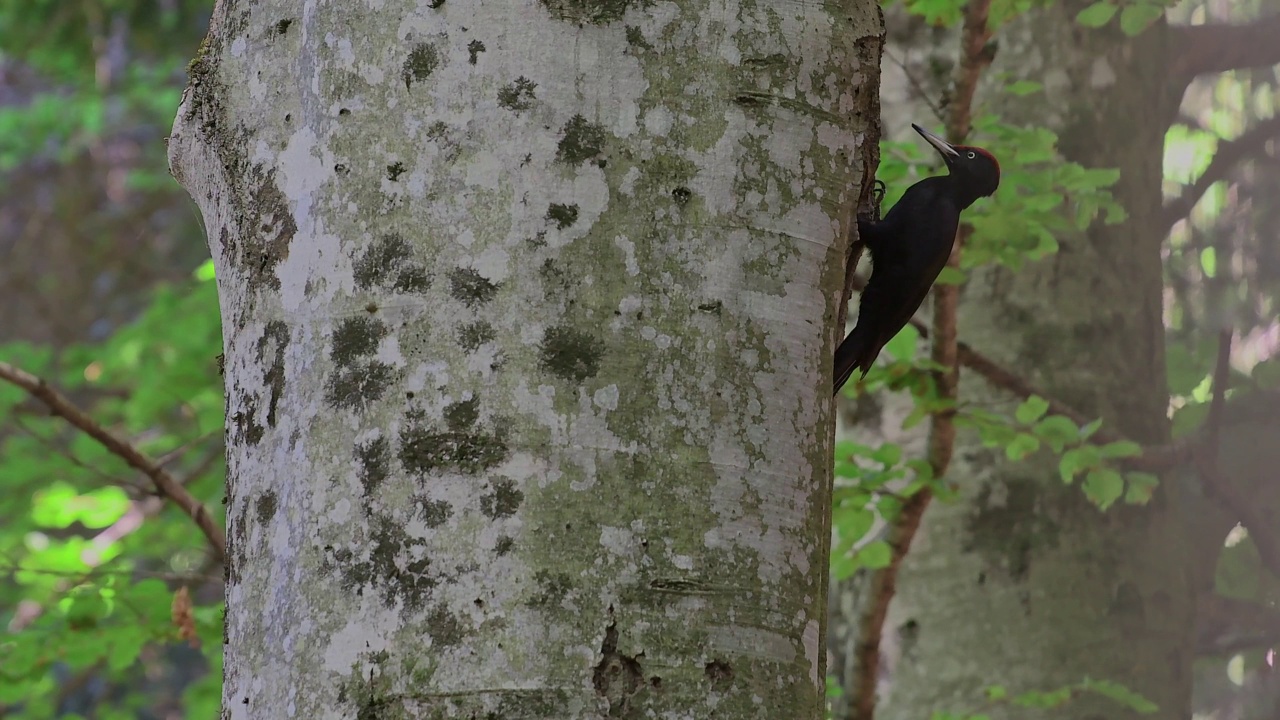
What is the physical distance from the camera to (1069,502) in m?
3.71

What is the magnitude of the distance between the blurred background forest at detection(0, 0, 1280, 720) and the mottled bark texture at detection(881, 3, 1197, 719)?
0.09 metres

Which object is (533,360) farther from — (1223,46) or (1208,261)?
(1208,261)

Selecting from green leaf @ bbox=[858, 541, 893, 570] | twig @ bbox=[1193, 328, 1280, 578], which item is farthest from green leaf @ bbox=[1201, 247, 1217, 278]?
green leaf @ bbox=[858, 541, 893, 570]

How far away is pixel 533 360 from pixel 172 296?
157 inches

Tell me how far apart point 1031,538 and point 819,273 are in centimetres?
254

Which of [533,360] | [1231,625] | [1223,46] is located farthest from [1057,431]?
[1231,625]

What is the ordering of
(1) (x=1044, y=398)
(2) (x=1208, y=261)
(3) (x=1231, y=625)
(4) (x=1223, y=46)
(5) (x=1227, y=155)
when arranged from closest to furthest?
(1) (x=1044, y=398) < (5) (x=1227, y=155) < (4) (x=1223, y=46) < (3) (x=1231, y=625) < (2) (x=1208, y=261)

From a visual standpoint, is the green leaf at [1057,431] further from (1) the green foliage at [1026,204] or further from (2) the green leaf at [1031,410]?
(1) the green foliage at [1026,204]

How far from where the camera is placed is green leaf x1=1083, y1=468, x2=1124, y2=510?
2.88m

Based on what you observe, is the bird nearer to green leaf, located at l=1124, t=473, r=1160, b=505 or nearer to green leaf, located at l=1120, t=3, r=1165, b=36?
green leaf, located at l=1120, t=3, r=1165, b=36

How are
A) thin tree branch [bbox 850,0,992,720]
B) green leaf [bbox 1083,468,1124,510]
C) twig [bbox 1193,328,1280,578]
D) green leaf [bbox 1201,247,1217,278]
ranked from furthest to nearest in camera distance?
1. green leaf [bbox 1201,247,1217,278]
2. twig [bbox 1193,328,1280,578]
3. green leaf [bbox 1083,468,1124,510]
4. thin tree branch [bbox 850,0,992,720]

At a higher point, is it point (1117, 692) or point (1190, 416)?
point (1190, 416)

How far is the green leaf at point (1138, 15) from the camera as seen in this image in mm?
2828

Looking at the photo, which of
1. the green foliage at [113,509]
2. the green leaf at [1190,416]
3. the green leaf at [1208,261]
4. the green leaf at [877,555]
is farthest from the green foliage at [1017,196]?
the green leaf at [1208,261]
